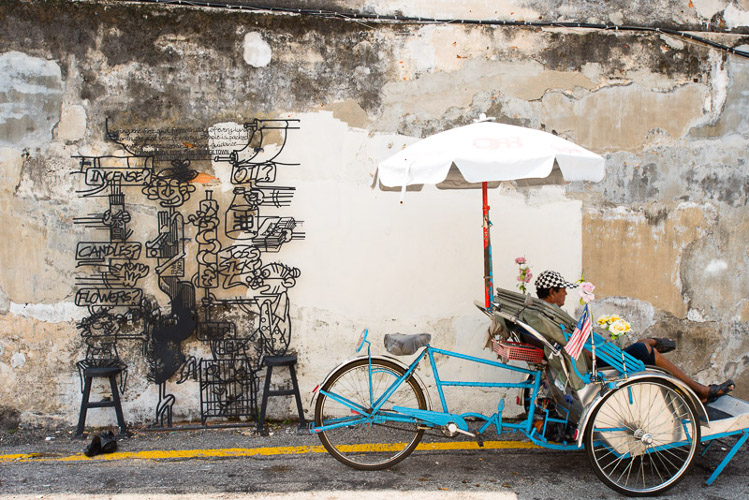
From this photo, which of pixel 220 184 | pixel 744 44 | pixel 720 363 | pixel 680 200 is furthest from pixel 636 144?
pixel 220 184

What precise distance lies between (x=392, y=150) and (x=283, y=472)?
2894 mm

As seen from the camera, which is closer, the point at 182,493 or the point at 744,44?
the point at 182,493

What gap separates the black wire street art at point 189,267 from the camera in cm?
527

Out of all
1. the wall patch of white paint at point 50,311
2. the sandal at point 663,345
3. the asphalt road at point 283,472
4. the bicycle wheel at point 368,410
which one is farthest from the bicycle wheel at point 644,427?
the wall patch of white paint at point 50,311

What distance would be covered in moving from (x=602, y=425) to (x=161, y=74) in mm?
4605

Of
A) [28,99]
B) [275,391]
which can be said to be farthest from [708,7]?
[28,99]

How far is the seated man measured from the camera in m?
4.42

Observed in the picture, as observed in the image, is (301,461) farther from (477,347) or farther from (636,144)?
(636,144)

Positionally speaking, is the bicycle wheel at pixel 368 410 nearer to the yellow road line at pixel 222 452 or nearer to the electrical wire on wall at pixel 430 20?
the yellow road line at pixel 222 452

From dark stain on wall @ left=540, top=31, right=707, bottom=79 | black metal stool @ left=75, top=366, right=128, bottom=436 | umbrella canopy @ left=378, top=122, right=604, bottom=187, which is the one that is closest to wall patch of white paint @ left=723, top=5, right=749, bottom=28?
dark stain on wall @ left=540, top=31, right=707, bottom=79

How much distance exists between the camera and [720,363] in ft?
18.6

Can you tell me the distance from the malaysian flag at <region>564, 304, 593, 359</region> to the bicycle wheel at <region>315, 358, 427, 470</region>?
1.14 metres

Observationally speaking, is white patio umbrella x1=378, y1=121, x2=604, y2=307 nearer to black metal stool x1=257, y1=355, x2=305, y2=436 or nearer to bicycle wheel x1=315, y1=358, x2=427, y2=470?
bicycle wheel x1=315, y1=358, x2=427, y2=470

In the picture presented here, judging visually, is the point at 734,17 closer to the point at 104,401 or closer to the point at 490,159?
the point at 490,159
